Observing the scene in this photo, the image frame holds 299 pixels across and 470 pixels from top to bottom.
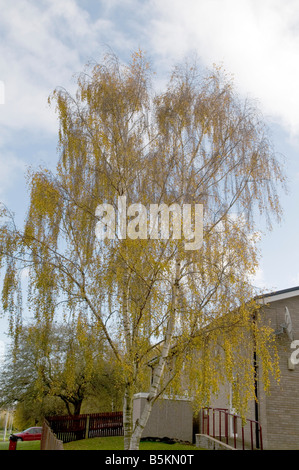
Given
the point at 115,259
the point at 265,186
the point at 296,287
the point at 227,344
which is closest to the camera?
the point at 227,344

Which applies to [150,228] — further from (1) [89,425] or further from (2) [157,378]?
(1) [89,425]

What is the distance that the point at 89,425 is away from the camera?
22.4 metres

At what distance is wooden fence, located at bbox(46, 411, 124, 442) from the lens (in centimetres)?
2211

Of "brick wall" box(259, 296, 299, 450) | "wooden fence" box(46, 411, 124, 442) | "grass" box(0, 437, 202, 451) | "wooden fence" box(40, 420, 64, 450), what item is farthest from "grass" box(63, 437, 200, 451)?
"brick wall" box(259, 296, 299, 450)

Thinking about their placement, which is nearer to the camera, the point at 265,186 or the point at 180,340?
the point at 180,340

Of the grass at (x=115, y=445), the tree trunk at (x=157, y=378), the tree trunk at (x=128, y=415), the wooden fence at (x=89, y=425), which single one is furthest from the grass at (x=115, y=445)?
the tree trunk at (x=157, y=378)

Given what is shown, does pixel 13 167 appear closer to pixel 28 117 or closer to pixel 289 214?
Answer: pixel 28 117

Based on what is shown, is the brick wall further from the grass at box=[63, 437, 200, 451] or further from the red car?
the red car

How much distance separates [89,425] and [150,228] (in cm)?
1474

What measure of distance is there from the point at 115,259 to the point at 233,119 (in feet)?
18.1

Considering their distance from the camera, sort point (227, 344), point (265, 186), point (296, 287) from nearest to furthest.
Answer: point (227, 344), point (265, 186), point (296, 287)

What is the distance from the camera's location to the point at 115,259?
11.8m

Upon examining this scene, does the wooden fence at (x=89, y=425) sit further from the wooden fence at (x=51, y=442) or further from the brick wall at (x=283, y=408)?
the brick wall at (x=283, y=408)

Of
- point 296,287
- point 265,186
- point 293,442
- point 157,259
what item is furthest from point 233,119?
point 293,442
